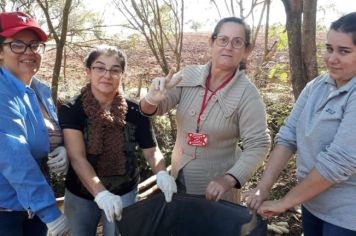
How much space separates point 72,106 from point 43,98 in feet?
0.48

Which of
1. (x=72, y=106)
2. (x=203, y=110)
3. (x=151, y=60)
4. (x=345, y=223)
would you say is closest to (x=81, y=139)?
(x=72, y=106)

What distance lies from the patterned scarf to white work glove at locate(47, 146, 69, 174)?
13cm

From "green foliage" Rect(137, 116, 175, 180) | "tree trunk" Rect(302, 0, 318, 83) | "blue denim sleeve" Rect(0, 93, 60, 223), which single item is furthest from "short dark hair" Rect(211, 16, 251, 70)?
"green foliage" Rect(137, 116, 175, 180)

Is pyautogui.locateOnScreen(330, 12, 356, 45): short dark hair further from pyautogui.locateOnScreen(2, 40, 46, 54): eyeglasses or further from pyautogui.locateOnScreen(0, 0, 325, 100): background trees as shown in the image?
pyautogui.locateOnScreen(0, 0, 325, 100): background trees

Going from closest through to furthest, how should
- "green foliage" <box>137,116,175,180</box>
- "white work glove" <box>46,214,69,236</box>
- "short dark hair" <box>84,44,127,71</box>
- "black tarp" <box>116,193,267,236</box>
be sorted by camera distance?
"white work glove" <box>46,214,69,236</box>
"black tarp" <box>116,193,267,236</box>
"short dark hair" <box>84,44,127,71</box>
"green foliage" <box>137,116,175,180</box>

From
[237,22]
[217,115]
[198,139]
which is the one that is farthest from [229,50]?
[198,139]

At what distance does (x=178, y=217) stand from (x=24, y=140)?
78 centimetres

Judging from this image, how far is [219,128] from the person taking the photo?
6.07 ft

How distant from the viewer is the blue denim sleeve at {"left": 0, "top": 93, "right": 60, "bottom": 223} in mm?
1470

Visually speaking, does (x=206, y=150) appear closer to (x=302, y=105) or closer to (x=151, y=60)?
(x=302, y=105)

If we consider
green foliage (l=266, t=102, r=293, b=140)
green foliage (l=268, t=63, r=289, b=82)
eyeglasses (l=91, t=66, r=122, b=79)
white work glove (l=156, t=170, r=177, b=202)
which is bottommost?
green foliage (l=266, t=102, r=293, b=140)

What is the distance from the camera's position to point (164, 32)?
545 cm

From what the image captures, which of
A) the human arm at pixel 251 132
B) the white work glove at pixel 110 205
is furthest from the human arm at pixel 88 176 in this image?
the human arm at pixel 251 132

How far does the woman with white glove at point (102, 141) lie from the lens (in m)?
1.84
